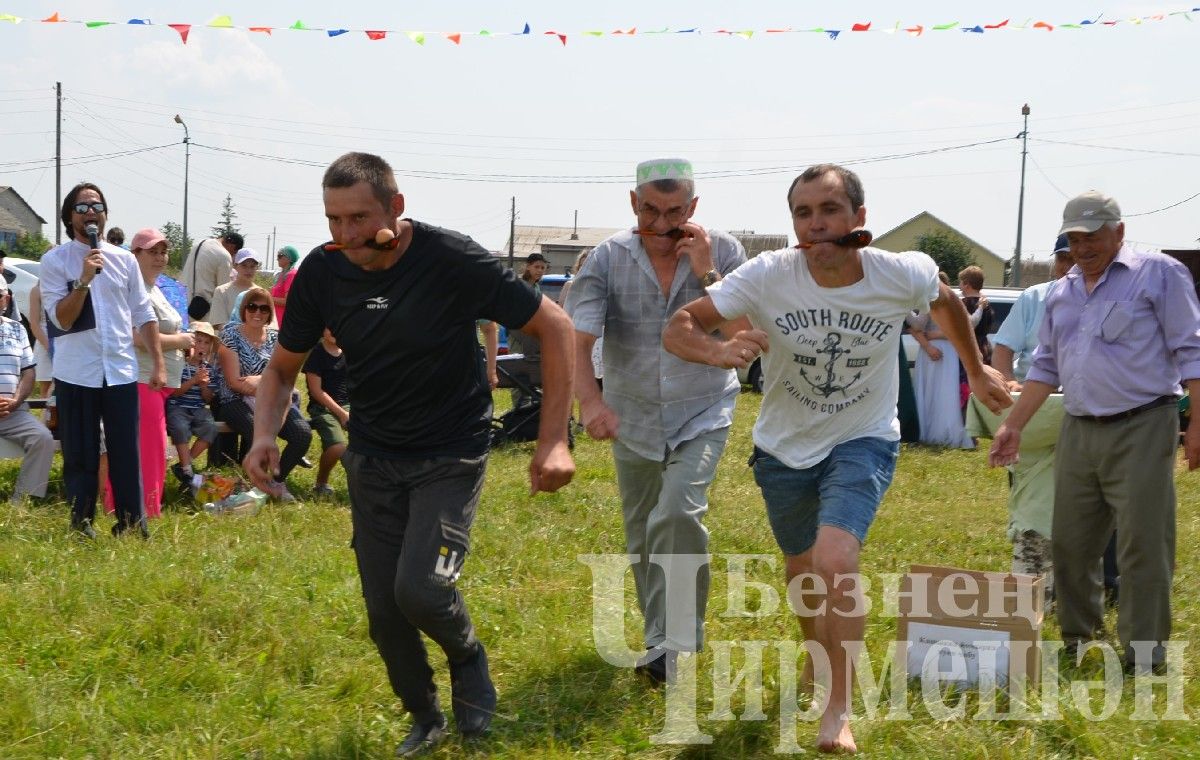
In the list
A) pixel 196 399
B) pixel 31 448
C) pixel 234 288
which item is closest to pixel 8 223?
pixel 234 288

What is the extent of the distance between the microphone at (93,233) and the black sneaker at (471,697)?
388cm

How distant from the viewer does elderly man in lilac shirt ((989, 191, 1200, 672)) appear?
5.50 metres

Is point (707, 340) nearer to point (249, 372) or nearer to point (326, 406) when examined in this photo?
point (326, 406)

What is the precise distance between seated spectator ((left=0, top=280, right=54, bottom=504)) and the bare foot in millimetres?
6406

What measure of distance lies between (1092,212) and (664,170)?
6.45 feet

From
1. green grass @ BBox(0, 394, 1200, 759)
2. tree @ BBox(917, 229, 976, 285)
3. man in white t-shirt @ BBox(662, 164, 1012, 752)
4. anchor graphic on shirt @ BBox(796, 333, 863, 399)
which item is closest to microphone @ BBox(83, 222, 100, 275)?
green grass @ BBox(0, 394, 1200, 759)

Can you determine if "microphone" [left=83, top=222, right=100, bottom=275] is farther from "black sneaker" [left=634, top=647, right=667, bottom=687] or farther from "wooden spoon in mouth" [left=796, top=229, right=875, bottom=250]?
"wooden spoon in mouth" [left=796, top=229, right=875, bottom=250]

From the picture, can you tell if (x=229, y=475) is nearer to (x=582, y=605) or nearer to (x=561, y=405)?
(x=582, y=605)

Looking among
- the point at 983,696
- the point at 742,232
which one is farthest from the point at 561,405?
the point at 742,232

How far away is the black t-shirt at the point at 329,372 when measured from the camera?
9.74m

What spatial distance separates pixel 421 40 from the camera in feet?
40.1

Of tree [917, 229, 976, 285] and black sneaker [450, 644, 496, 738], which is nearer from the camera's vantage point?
black sneaker [450, 644, 496, 738]

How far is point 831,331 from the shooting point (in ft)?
14.9

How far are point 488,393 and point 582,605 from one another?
7.37 feet
